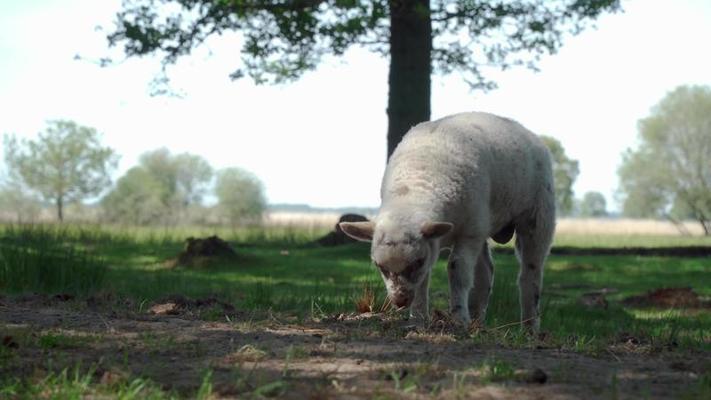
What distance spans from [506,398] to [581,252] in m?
16.6

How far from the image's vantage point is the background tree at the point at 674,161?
2170 inches

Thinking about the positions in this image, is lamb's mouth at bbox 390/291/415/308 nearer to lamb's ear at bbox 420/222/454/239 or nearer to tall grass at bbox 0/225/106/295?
lamb's ear at bbox 420/222/454/239

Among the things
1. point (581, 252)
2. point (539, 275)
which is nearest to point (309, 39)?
point (581, 252)

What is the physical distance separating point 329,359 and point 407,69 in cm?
1397

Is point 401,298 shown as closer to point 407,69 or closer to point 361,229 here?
point 361,229

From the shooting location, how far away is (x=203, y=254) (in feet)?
50.5

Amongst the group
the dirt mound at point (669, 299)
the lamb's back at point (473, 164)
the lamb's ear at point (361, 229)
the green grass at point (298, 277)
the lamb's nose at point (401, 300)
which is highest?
the lamb's back at point (473, 164)

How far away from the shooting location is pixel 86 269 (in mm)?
10562

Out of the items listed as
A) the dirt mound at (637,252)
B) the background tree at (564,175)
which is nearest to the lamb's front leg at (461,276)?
the dirt mound at (637,252)

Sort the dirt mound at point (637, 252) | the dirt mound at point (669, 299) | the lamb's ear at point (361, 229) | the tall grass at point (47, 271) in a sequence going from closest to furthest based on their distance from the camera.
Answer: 1. the lamb's ear at point (361, 229)
2. the tall grass at point (47, 271)
3. the dirt mound at point (669, 299)
4. the dirt mound at point (637, 252)

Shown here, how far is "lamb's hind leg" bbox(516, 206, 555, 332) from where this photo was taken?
28.6 feet

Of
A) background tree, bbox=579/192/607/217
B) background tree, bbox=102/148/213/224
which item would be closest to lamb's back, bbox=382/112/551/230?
background tree, bbox=102/148/213/224

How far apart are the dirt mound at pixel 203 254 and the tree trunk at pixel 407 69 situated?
172 inches

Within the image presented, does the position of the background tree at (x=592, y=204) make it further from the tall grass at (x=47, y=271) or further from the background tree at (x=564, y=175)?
the tall grass at (x=47, y=271)
